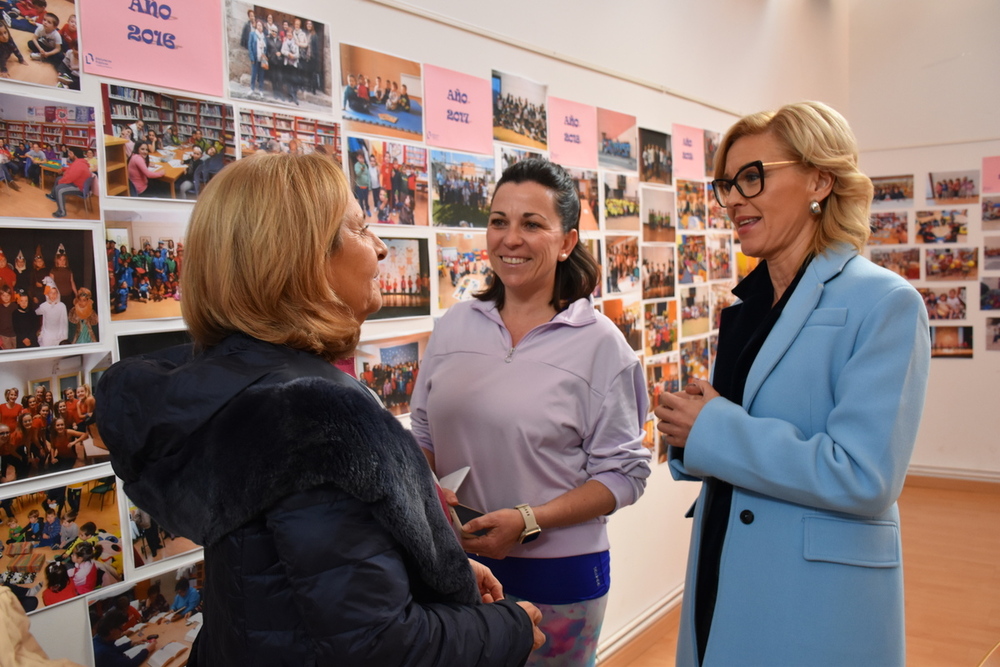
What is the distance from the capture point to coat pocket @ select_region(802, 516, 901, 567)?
1.40m

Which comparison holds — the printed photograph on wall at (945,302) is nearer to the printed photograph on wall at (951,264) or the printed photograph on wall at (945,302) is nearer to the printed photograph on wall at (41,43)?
the printed photograph on wall at (951,264)

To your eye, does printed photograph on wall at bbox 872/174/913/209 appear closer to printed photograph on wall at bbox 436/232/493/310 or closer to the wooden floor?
the wooden floor

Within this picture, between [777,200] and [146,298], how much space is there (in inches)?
55.7

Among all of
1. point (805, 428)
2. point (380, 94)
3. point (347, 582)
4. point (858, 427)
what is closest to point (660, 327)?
point (380, 94)

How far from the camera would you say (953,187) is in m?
5.41

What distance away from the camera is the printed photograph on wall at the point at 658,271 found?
11.4 feet

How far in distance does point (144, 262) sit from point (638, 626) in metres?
2.74

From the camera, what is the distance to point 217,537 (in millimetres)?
947

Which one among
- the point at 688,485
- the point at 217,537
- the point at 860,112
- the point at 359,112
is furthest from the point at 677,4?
the point at 217,537

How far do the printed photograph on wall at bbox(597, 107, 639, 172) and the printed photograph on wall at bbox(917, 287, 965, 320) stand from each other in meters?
3.34

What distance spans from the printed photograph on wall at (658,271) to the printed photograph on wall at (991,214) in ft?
10.4

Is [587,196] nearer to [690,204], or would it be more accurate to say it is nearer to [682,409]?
[690,204]

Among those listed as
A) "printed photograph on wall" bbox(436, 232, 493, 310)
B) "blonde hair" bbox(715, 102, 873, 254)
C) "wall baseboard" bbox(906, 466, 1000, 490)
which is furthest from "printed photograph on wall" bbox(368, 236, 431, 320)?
"wall baseboard" bbox(906, 466, 1000, 490)

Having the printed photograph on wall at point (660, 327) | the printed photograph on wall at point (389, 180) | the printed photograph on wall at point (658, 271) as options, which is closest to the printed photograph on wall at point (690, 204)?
the printed photograph on wall at point (658, 271)
